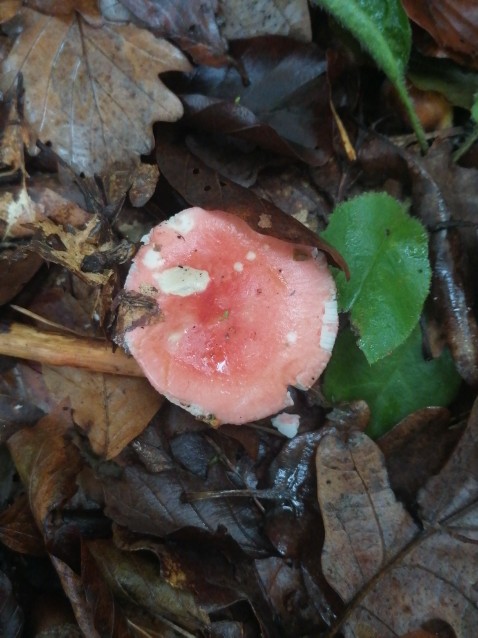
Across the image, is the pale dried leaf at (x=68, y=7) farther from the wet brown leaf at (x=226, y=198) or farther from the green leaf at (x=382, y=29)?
the green leaf at (x=382, y=29)

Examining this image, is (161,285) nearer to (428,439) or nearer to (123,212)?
(123,212)

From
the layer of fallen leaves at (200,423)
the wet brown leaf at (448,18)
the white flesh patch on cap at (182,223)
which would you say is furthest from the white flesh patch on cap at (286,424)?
the wet brown leaf at (448,18)

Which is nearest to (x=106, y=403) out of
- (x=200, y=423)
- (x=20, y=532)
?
(x=200, y=423)

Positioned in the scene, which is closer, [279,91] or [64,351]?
[64,351]

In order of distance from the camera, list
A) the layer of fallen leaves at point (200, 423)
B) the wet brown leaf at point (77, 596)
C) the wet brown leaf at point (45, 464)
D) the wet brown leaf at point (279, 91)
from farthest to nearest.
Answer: the wet brown leaf at point (279, 91)
the wet brown leaf at point (45, 464)
the layer of fallen leaves at point (200, 423)
the wet brown leaf at point (77, 596)

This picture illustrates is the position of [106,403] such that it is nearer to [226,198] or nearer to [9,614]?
[9,614]

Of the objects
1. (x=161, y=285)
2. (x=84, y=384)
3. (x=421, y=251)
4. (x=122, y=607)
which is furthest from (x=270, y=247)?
(x=122, y=607)
